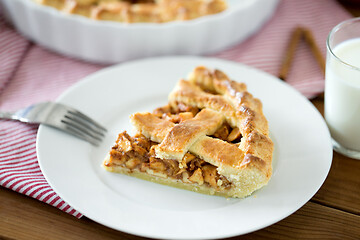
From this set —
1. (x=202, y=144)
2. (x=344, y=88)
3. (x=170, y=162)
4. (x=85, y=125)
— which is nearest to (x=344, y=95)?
(x=344, y=88)

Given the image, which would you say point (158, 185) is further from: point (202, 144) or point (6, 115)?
point (6, 115)

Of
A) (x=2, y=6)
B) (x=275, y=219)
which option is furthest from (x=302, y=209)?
(x=2, y=6)

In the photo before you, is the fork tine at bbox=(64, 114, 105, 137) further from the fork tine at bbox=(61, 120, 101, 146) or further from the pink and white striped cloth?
the pink and white striped cloth

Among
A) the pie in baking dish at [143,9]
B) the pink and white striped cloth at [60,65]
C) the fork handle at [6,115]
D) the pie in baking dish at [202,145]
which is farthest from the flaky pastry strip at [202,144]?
the pie in baking dish at [143,9]

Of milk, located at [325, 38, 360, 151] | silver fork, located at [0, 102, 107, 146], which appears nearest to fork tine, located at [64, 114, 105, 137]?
silver fork, located at [0, 102, 107, 146]

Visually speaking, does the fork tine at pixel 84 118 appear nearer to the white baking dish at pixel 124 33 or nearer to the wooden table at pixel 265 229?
the wooden table at pixel 265 229
